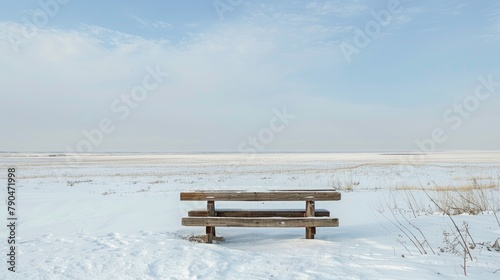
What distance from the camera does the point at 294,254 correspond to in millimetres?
5848

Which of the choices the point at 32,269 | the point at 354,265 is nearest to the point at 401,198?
the point at 354,265

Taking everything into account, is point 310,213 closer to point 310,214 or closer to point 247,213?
point 310,214

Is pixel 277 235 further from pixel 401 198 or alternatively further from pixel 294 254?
pixel 401 198

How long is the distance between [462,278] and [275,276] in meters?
2.16

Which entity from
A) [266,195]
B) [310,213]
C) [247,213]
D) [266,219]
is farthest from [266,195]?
[247,213]

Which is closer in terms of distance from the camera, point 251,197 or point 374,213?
point 251,197

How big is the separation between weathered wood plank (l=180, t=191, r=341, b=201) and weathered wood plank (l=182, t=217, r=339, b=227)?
1.20ft

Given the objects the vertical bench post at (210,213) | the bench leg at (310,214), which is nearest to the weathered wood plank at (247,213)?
the vertical bench post at (210,213)

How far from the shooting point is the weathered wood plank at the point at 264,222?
6.80m

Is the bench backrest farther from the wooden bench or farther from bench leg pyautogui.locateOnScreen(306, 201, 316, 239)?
bench leg pyautogui.locateOnScreen(306, 201, 316, 239)

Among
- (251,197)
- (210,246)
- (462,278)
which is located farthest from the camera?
(251,197)

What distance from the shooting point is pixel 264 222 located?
22.6ft

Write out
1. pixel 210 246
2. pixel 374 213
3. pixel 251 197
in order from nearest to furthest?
pixel 210 246, pixel 251 197, pixel 374 213

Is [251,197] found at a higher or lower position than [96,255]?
higher
